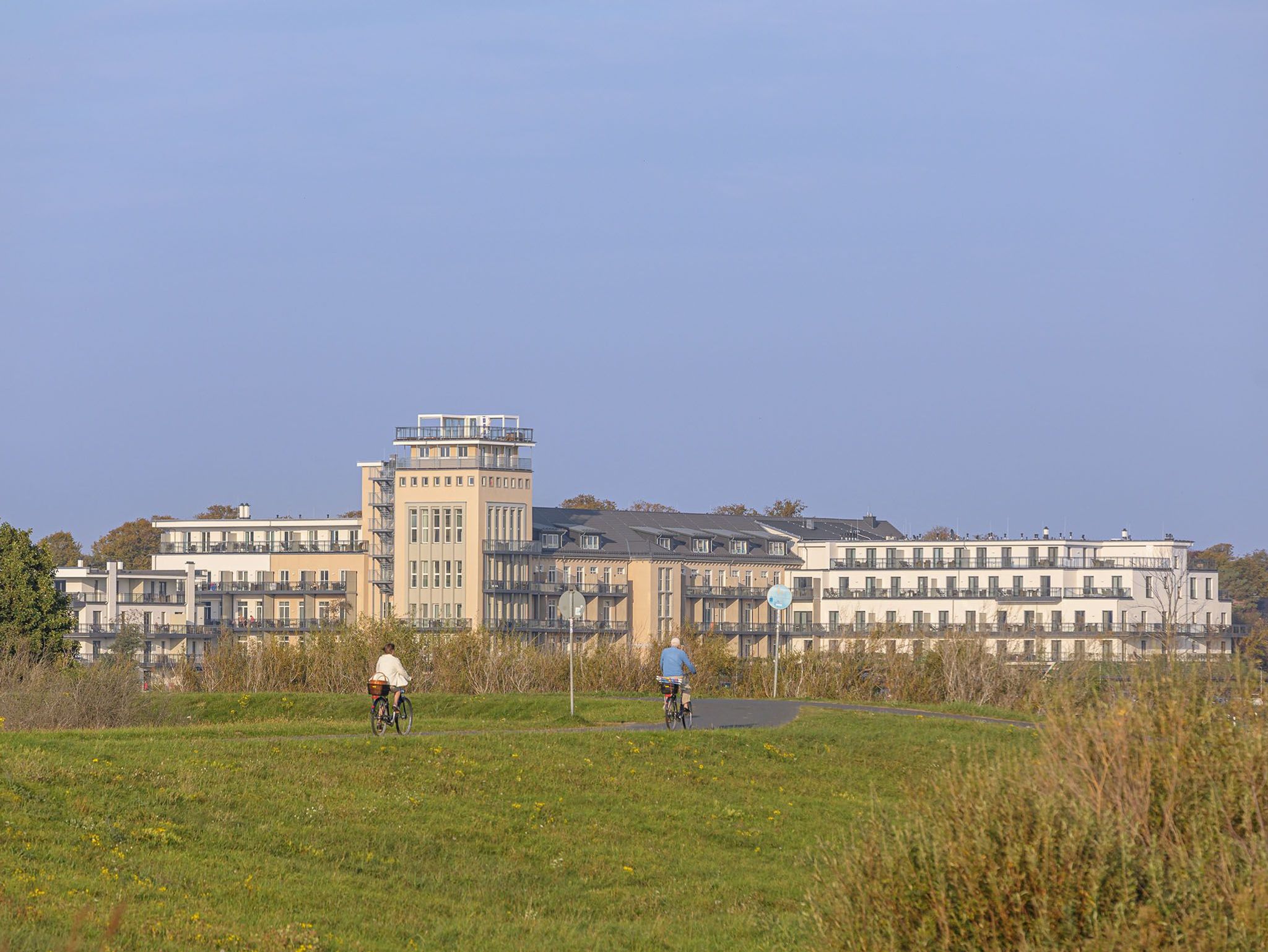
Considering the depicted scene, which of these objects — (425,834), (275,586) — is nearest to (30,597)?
(425,834)

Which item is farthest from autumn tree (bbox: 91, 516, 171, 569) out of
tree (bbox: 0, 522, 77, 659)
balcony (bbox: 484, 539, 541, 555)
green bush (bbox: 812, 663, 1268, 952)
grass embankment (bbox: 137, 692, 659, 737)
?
green bush (bbox: 812, 663, 1268, 952)

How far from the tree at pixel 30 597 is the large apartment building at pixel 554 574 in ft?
136

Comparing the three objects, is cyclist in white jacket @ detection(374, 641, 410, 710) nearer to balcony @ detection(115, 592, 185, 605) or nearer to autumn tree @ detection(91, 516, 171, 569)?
balcony @ detection(115, 592, 185, 605)

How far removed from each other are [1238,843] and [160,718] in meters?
29.7

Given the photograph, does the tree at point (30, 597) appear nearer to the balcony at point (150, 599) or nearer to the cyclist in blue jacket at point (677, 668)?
the cyclist in blue jacket at point (677, 668)

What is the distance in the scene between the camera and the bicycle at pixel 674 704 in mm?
33406

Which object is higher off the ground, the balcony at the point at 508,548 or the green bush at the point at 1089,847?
the balcony at the point at 508,548

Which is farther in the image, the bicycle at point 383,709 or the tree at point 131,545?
the tree at point 131,545

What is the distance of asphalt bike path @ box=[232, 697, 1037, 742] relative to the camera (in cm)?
3120

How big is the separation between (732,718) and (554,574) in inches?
3135

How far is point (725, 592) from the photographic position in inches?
4811

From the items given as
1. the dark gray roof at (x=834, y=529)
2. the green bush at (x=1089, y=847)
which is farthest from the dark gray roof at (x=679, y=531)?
the green bush at (x=1089, y=847)

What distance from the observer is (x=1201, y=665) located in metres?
16.2

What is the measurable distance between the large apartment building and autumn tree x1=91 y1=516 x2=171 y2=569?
16.7 meters
